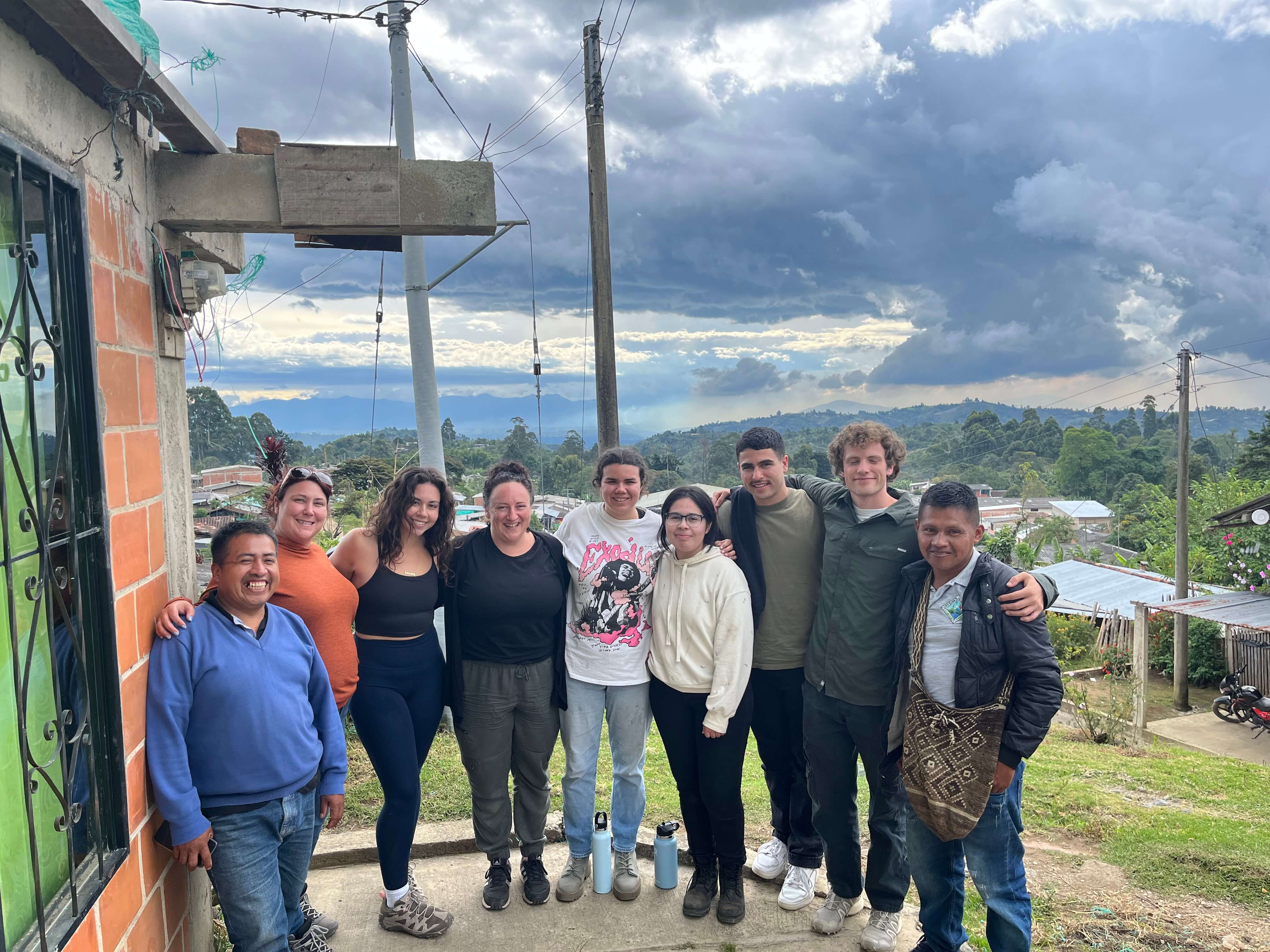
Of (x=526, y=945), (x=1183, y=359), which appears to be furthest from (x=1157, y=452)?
(x=526, y=945)

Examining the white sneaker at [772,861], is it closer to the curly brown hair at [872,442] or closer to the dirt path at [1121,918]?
the dirt path at [1121,918]

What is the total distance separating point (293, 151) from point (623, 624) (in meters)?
2.18

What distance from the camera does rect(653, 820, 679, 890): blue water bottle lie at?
3416 mm

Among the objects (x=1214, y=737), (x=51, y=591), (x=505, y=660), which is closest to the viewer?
(x=51, y=591)

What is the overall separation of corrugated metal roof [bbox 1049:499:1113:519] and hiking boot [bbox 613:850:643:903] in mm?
49632

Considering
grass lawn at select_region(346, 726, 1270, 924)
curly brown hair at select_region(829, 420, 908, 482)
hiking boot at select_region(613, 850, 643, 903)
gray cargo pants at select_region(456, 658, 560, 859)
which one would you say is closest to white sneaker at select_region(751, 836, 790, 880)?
grass lawn at select_region(346, 726, 1270, 924)

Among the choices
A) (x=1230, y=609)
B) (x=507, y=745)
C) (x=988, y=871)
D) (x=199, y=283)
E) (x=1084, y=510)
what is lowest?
(x=1084, y=510)

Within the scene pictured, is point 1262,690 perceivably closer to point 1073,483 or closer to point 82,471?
point 82,471

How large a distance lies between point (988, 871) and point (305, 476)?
9.23ft

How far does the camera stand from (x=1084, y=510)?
49938 millimetres

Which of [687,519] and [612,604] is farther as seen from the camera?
[612,604]

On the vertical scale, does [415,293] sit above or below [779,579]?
above

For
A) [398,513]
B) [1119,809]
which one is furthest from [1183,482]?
[398,513]

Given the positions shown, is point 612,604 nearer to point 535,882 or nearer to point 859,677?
point 859,677
